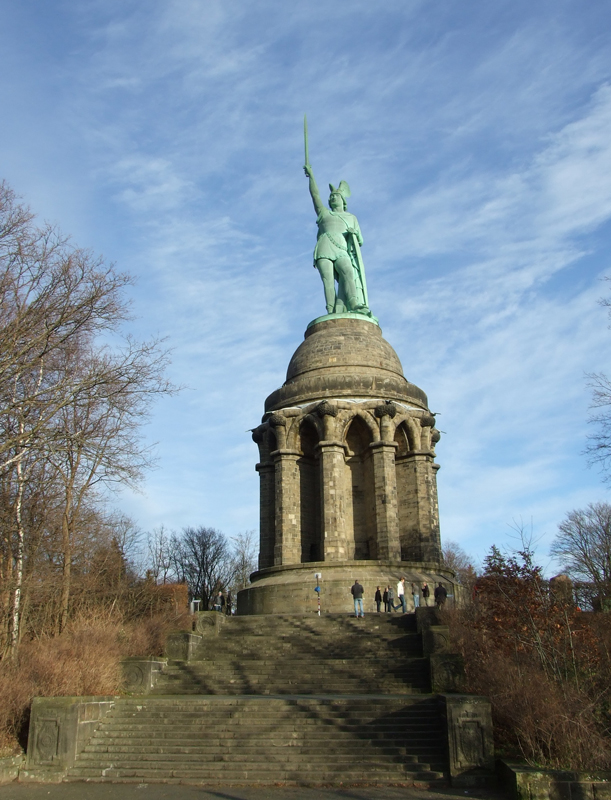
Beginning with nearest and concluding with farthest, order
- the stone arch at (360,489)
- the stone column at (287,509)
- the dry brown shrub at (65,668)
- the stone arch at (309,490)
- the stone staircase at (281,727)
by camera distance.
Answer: the stone staircase at (281,727) < the dry brown shrub at (65,668) < the stone column at (287,509) < the stone arch at (360,489) < the stone arch at (309,490)

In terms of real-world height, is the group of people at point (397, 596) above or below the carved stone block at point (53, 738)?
above

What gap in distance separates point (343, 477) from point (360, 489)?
1942mm

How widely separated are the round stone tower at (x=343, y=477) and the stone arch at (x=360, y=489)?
0.04 meters

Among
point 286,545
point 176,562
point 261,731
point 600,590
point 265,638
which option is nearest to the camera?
point 261,731

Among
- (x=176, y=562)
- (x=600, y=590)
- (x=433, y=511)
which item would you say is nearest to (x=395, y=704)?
(x=600, y=590)

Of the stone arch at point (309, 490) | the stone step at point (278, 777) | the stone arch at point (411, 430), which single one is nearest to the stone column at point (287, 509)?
the stone arch at point (309, 490)

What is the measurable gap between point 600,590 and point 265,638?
11.6 metres

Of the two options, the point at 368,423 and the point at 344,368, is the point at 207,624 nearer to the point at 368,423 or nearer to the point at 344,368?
the point at 368,423

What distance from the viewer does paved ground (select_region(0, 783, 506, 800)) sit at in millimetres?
10359

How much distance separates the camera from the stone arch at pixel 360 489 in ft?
92.0

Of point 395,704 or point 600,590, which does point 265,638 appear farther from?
point 600,590

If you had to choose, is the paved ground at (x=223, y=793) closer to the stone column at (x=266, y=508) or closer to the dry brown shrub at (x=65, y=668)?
the dry brown shrub at (x=65, y=668)

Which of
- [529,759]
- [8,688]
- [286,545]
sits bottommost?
[529,759]

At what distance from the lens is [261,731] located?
1270cm
